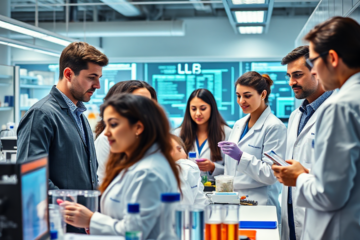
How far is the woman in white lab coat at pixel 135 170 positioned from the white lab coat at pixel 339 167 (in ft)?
1.93

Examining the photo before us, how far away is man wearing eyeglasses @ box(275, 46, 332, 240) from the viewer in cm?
265

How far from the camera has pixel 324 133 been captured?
5.37 feet

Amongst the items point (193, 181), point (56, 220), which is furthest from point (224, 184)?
point (56, 220)

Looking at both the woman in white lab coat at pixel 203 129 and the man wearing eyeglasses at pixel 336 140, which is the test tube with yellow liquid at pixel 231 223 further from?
the woman in white lab coat at pixel 203 129

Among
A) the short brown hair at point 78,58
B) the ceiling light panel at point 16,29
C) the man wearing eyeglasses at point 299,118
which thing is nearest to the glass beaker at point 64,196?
the short brown hair at point 78,58

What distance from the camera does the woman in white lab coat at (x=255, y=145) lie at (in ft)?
10.2

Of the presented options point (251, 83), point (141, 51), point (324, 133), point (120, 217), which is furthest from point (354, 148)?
point (141, 51)

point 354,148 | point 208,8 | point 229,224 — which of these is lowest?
point 229,224

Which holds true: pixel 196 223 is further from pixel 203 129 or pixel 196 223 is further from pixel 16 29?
pixel 16 29

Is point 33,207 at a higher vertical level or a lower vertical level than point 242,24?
lower

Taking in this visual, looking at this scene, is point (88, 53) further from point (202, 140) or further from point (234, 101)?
point (234, 101)

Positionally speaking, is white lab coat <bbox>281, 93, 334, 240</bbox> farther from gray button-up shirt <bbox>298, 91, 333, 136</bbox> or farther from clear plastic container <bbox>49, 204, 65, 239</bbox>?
clear plastic container <bbox>49, 204, 65, 239</bbox>

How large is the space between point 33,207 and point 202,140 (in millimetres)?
2661

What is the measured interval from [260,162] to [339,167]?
153 centimetres
